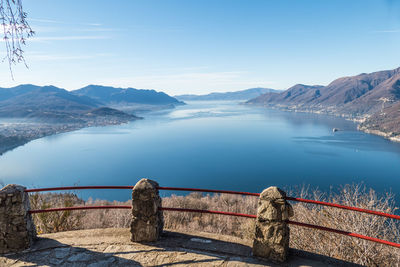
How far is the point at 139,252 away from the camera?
14.2 ft

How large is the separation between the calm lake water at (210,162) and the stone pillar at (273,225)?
51.2 m

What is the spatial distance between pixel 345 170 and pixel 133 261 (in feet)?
254

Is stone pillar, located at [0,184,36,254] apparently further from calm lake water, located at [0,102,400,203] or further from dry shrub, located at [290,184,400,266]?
calm lake water, located at [0,102,400,203]

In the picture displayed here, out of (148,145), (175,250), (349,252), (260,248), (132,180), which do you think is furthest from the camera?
(148,145)

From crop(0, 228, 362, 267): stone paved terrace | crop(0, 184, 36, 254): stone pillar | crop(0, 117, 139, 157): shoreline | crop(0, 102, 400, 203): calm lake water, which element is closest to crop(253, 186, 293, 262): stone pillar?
crop(0, 228, 362, 267): stone paved terrace

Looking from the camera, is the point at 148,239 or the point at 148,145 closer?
the point at 148,239

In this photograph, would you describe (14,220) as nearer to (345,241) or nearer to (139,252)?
(139,252)

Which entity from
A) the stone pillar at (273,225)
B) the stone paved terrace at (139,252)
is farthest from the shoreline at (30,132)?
the stone pillar at (273,225)

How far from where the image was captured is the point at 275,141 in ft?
358

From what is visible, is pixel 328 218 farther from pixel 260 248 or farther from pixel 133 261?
pixel 133 261

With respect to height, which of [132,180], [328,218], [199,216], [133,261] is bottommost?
[132,180]

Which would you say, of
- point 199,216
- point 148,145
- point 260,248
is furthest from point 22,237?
point 148,145

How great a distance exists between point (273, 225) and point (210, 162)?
78.0 m

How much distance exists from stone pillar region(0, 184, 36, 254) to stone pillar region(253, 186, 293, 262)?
12.8 feet
